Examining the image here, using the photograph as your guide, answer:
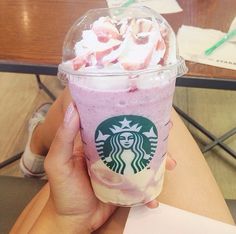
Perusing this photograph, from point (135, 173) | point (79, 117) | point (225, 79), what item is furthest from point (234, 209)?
point (79, 117)

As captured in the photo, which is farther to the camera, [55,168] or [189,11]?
[189,11]

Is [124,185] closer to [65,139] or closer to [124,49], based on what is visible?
[65,139]

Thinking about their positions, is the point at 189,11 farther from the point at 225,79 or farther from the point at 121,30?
the point at 121,30

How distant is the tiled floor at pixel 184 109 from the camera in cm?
172

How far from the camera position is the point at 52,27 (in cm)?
121

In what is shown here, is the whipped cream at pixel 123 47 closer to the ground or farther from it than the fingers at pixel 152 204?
farther from it

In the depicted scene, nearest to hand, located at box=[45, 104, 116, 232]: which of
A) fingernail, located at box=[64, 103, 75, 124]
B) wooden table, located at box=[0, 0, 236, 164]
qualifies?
fingernail, located at box=[64, 103, 75, 124]

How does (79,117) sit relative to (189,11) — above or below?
above

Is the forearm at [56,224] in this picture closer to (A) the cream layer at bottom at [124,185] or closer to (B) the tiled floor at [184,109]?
(A) the cream layer at bottom at [124,185]

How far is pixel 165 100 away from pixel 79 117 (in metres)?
0.13

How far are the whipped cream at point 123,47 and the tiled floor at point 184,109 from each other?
1224 mm

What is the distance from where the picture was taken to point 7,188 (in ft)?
3.25

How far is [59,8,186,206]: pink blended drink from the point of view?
490mm

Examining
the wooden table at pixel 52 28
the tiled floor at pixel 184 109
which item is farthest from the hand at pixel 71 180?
the tiled floor at pixel 184 109
